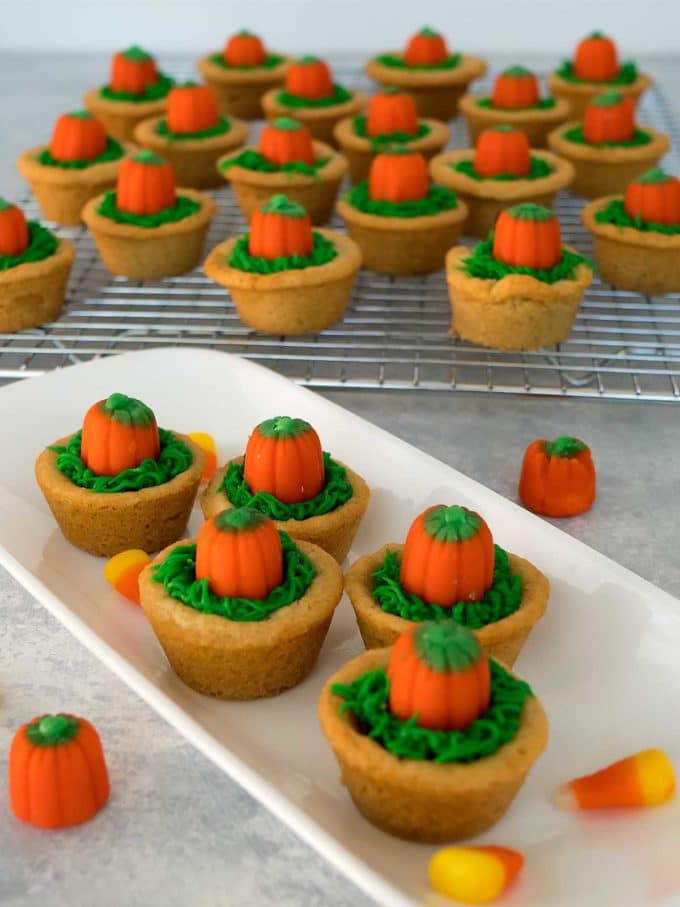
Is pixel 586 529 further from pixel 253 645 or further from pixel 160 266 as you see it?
pixel 160 266

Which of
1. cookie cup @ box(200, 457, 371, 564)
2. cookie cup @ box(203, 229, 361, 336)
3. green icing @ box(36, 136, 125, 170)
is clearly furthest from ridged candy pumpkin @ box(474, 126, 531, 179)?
cookie cup @ box(200, 457, 371, 564)

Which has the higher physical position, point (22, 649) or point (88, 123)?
point (88, 123)

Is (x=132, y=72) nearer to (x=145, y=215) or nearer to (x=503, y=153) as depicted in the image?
(x=145, y=215)

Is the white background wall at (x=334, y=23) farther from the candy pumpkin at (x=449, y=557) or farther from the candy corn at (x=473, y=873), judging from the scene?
the candy corn at (x=473, y=873)

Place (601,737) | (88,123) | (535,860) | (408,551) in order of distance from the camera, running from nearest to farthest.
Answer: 1. (535,860)
2. (601,737)
3. (408,551)
4. (88,123)

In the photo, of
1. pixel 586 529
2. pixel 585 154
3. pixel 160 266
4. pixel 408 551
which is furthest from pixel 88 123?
pixel 408 551
